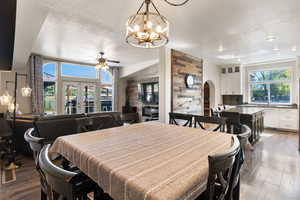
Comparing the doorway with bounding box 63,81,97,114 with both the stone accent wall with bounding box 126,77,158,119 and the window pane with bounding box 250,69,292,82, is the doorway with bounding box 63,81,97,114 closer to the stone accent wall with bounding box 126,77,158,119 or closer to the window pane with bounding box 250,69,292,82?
the stone accent wall with bounding box 126,77,158,119

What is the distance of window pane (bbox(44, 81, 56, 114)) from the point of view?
18.7 feet

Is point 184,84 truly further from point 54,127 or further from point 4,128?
point 4,128

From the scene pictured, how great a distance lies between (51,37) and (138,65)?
353 cm

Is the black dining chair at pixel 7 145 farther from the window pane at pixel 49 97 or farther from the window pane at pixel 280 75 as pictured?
the window pane at pixel 280 75

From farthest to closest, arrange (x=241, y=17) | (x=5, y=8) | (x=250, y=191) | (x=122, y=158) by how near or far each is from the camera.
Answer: (x=241, y=17), (x=250, y=191), (x=5, y=8), (x=122, y=158)

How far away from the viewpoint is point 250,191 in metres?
2.04

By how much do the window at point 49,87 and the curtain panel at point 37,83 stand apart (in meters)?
0.48

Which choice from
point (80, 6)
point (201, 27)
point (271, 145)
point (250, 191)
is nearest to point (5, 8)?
point (80, 6)

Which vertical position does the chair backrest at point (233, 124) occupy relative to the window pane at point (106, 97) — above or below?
below

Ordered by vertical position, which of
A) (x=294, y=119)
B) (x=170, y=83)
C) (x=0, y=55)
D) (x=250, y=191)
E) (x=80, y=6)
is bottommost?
(x=250, y=191)

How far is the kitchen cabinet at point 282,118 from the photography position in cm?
527

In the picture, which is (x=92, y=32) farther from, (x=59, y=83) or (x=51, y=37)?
(x=59, y=83)

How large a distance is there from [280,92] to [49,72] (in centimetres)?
892

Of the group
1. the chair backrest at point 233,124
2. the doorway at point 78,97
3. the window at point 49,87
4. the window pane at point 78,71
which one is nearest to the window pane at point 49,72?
the window at point 49,87
